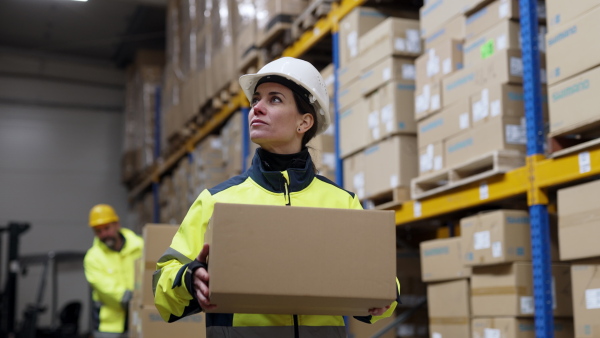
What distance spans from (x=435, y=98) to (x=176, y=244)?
3.13 meters

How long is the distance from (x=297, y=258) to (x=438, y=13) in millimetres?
3577

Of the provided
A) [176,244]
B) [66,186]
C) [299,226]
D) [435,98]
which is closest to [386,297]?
[299,226]

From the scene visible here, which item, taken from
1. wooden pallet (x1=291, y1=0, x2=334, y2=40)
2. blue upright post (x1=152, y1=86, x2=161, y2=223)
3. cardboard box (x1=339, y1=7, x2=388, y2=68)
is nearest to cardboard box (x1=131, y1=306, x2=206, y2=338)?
cardboard box (x1=339, y1=7, x2=388, y2=68)

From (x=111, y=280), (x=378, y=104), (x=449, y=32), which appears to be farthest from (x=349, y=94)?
(x=111, y=280)

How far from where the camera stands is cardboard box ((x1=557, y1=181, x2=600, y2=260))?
12.5 feet

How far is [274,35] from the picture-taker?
→ 24.7 ft

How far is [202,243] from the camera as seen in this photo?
2447 millimetres

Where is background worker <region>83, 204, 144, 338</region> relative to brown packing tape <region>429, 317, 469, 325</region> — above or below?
above

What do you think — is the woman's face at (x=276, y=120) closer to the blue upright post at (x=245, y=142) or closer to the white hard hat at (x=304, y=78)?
the white hard hat at (x=304, y=78)

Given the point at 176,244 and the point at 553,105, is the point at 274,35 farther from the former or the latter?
the point at 176,244

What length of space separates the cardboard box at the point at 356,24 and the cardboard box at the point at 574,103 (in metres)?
2.33

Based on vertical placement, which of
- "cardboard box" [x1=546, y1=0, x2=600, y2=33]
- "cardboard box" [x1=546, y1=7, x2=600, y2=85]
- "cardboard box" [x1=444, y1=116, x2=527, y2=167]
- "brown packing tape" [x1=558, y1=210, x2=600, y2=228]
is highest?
"cardboard box" [x1=546, y1=0, x2=600, y2=33]

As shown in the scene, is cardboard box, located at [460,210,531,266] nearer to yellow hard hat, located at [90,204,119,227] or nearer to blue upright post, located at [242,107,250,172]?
yellow hard hat, located at [90,204,119,227]

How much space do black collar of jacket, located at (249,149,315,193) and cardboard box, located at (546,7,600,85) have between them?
76.8 inches
